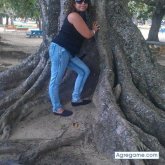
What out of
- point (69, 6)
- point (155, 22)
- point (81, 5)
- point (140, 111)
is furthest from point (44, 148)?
point (155, 22)

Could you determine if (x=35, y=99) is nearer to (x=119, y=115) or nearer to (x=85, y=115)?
(x=85, y=115)

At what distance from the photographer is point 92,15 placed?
264 inches

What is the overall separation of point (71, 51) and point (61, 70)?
32cm

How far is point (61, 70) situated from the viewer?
20.3ft

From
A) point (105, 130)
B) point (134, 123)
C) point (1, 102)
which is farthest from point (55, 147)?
point (1, 102)

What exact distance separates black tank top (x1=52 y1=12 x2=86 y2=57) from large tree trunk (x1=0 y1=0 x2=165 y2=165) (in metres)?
0.56

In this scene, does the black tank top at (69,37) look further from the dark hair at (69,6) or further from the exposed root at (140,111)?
the exposed root at (140,111)

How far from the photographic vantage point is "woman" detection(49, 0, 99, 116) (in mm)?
5945

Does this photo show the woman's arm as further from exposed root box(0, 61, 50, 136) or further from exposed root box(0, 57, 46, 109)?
exposed root box(0, 57, 46, 109)

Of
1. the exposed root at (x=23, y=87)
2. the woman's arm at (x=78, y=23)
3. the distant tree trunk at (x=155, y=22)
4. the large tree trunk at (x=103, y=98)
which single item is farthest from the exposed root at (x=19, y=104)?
the distant tree trunk at (x=155, y=22)

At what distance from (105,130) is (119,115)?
0.28m

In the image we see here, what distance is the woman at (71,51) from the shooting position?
5945 millimetres

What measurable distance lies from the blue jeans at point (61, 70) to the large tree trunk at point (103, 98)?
0.81 ft

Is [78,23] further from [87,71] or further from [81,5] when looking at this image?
[87,71]
